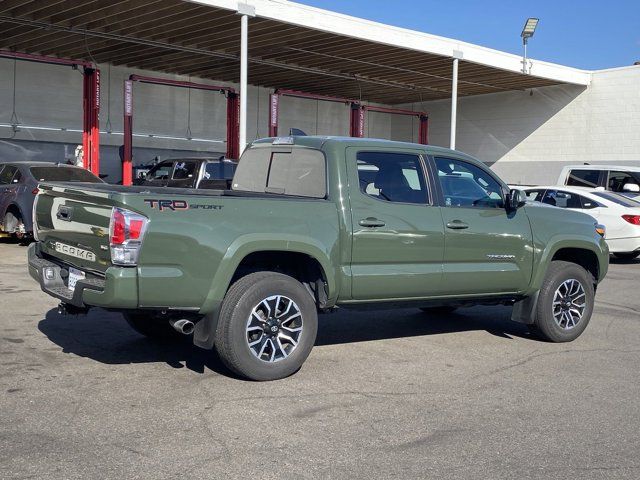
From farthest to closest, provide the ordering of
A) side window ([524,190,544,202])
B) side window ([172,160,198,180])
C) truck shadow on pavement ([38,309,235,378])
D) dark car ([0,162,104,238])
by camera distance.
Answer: side window ([172,160,198,180]) → side window ([524,190,544,202]) → dark car ([0,162,104,238]) → truck shadow on pavement ([38,309,235,378])

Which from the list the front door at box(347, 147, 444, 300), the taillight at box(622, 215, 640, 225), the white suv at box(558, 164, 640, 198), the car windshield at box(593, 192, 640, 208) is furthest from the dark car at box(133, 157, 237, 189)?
the front door at box(347, 147, 444, 300)

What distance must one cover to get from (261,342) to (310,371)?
0.65 meters

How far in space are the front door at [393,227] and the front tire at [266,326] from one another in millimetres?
554

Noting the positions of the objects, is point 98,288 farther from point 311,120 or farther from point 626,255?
point 311,120

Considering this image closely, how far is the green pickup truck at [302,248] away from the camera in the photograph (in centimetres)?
536

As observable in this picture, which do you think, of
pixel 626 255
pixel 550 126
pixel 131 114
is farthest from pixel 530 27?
pixel 131 114

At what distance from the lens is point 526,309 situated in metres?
7.57

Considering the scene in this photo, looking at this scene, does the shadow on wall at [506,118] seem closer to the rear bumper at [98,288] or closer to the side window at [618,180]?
the side window at [618,180]

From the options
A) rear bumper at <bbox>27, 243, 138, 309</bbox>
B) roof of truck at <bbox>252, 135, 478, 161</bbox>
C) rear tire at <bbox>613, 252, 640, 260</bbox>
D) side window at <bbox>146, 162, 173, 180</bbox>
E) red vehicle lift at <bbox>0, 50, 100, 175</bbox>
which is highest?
red vehicle lift at <bbox>0, 50, 100, 175</bbox>

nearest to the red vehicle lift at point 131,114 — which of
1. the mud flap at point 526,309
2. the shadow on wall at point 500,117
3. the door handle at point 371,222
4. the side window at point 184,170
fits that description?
the side window at point 184,170

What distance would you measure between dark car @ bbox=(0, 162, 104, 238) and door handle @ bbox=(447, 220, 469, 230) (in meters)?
9.62

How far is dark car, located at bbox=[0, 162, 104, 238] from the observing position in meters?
14.1

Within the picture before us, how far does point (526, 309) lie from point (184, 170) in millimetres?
11058

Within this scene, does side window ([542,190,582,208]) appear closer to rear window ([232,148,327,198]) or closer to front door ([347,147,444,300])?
front door ([347,147,444,300])
